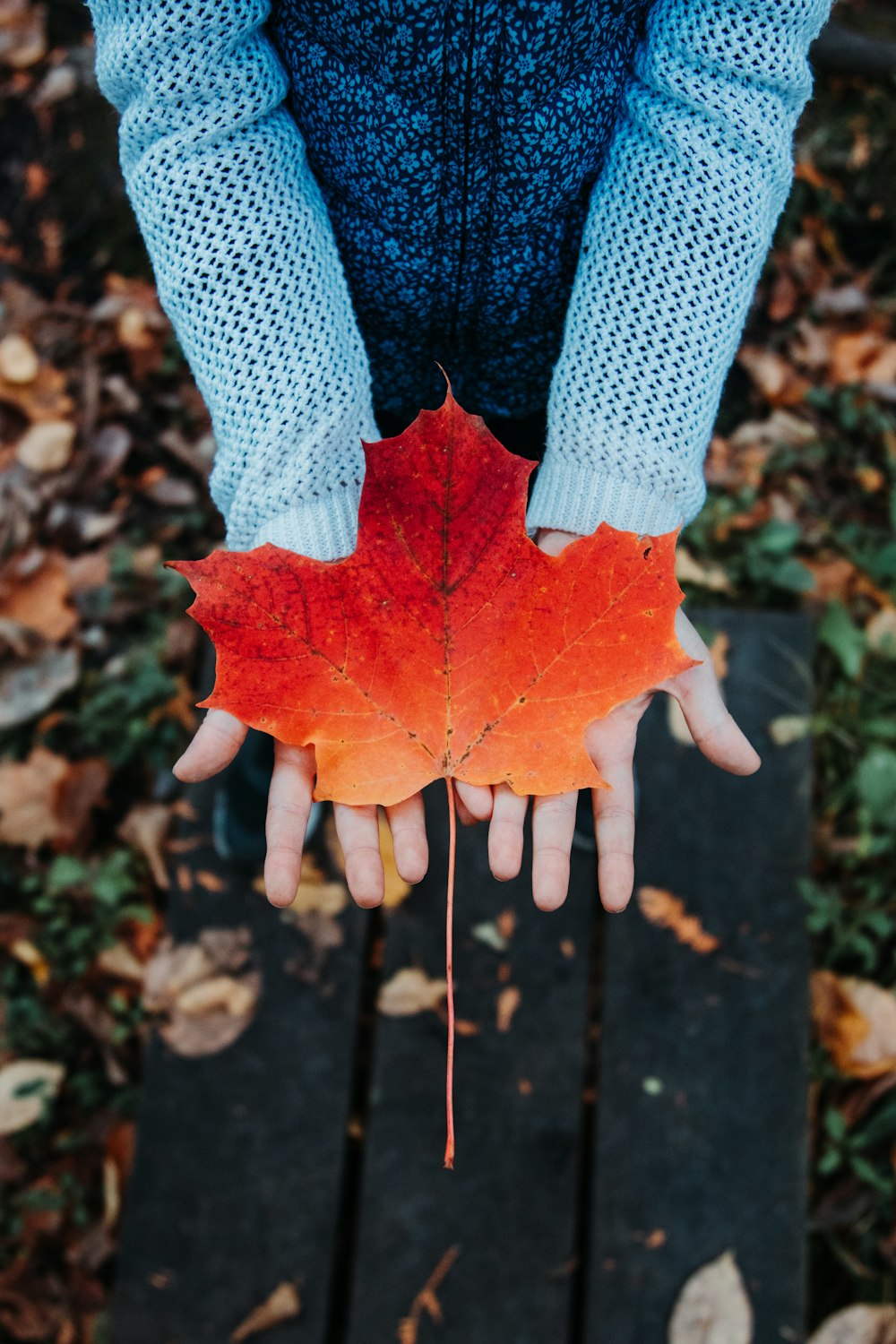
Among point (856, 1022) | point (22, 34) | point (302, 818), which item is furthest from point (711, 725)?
point (22, 34)

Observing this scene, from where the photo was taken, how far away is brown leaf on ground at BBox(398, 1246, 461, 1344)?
1.55 meters

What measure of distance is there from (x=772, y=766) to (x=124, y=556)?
1513 millimetres

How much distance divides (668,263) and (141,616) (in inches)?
58.1

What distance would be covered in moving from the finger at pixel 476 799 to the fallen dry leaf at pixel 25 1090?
4.07 ft

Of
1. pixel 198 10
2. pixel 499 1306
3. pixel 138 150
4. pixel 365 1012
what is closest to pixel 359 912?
pixel 365 1012

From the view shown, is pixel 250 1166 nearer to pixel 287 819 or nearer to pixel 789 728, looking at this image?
pixel 287 819

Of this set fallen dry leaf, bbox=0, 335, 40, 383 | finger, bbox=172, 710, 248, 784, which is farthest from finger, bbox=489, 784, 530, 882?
fallen dry leaf, bbox=0, 335, 40, 383

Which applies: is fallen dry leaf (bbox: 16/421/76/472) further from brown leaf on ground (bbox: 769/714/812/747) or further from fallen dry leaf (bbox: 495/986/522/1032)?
brown leaf on ground (bbox: 769/714/812/747)

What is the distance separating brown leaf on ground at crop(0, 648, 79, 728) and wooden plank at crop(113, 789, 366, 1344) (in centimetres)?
73

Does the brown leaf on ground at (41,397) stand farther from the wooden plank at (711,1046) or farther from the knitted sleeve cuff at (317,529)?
the wooden plank at (711,1046)

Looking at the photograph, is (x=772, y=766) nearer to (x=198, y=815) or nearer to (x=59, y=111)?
(x=198, y=815)

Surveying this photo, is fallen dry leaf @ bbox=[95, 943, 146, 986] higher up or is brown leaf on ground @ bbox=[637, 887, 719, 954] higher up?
brown leaf on ground @ bbox=[637, 887, 719, 954]

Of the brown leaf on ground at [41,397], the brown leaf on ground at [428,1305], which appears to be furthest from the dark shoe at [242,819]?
the brown leaf on ground at [41,397]

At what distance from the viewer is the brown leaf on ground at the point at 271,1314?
155 cm
